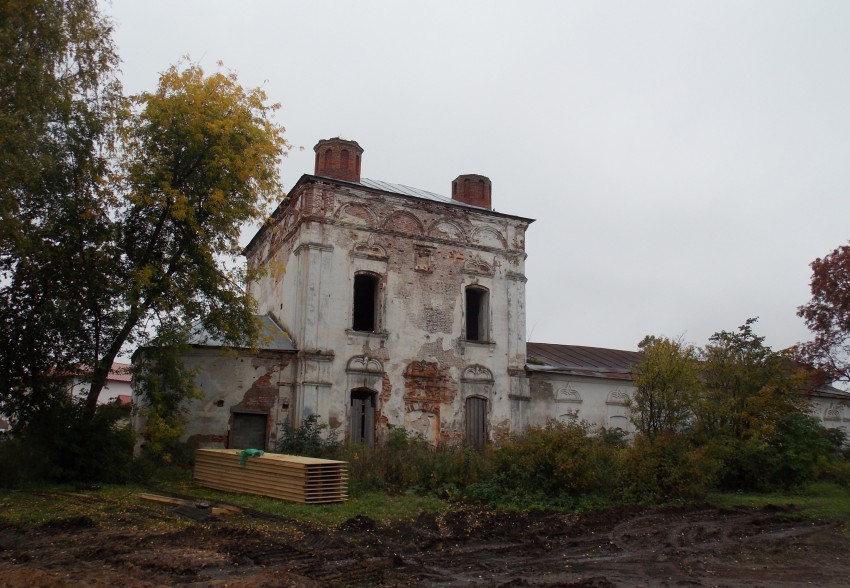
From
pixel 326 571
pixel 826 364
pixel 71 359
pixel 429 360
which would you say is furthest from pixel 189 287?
pixel 826 364

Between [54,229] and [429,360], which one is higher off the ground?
[54,229]

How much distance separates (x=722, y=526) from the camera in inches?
472

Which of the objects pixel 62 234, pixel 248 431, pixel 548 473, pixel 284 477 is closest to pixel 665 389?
pixel 548 473

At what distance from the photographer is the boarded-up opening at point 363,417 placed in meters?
18.5

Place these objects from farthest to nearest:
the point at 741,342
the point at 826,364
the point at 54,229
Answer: the point at 826,364, the point at 741,342, the point at 54,229

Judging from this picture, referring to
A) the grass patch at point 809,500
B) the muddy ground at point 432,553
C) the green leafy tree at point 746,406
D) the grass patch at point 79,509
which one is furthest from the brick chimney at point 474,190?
the grass patch at point 79,509

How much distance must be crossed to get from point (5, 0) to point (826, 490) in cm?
1993

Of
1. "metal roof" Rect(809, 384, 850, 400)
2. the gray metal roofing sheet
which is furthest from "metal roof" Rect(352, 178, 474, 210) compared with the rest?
"metal roof" Rect(809, 384, 850, 400)

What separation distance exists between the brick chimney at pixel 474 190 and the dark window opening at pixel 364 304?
4791 mm

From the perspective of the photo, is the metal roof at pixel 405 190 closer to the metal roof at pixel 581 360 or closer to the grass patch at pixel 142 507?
the metal roof at pixel 581 360

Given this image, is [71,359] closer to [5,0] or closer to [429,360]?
[5,0]

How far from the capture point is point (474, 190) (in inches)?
911

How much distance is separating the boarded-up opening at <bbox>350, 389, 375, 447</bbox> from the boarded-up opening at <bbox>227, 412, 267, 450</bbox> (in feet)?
7.75

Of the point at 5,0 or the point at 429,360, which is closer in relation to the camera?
the point at 5,0
